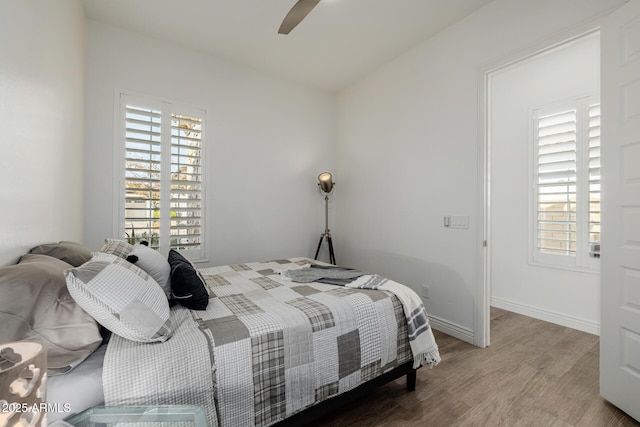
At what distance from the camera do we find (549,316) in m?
3.18

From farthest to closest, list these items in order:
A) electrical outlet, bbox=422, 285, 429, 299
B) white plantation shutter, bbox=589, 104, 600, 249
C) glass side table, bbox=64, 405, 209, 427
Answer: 1. electrical outlet, bbox=422, 285, 429, 299
2. white plantation shutter, bbox=589, 104, 600, 249
3. glass side table, bbox=64, 405, 209, 427

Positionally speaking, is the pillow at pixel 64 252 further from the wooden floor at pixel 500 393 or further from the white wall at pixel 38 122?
the wooden floor at pixel 500 393

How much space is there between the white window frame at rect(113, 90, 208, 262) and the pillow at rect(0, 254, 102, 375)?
1931 millimetres

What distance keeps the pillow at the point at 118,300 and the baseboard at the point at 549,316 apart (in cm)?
378

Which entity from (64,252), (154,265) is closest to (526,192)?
(154,265)

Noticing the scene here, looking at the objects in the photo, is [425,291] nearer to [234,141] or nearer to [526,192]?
[526,192]

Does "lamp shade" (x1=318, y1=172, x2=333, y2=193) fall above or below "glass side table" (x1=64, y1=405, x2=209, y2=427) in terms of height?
above

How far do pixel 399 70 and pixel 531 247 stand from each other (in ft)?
8.51

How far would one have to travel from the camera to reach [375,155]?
3.70 meters

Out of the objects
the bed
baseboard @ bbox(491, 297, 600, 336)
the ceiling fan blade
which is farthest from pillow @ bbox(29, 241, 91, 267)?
baseboard @ bbox(491, 297, 600, 336)

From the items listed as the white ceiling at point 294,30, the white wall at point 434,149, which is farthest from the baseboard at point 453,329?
the white ceiling at point 294,30

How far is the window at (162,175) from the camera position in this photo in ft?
9.48

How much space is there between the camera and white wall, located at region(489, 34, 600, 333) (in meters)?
2.95

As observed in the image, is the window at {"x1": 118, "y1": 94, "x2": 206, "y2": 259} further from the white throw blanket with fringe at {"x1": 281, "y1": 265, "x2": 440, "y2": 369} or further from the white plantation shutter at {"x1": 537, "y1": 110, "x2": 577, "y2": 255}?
the white plantation shutter at {"x1": 537, "y1": 110, "x2": 577, "y2": 255}
